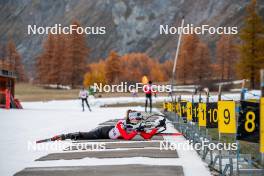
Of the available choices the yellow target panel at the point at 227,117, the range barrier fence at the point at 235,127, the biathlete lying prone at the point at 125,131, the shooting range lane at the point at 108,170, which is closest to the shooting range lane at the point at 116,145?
the biathlete lying prone at the point at 125,131

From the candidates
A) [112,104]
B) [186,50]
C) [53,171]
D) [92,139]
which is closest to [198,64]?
[186,50]

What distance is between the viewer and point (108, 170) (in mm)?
10914

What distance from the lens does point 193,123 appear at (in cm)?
1595

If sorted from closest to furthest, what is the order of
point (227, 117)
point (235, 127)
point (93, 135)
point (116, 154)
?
point (235, 127), point (227, 117), point (116, 154), point (93, 135)

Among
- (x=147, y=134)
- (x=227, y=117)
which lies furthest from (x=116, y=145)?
(x=227, y=117)

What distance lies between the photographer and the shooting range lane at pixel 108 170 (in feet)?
34.3

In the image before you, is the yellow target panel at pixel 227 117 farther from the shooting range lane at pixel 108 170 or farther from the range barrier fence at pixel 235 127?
the shooting range lane at pixel 108 170

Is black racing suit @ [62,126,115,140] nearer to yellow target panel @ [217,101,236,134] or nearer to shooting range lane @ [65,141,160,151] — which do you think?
shooting range lane @ [65,141,160,151]

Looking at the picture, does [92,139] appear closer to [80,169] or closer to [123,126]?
[123,126]

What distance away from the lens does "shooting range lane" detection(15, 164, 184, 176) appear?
→ 1046cm

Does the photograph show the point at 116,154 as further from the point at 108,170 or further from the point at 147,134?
the point at 147,134

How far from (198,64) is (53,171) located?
98.4 m

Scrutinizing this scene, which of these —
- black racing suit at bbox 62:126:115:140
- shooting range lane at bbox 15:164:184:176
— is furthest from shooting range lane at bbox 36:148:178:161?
black racing suit at bbox 62:126:115:140

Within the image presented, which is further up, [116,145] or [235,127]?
[235,127]
